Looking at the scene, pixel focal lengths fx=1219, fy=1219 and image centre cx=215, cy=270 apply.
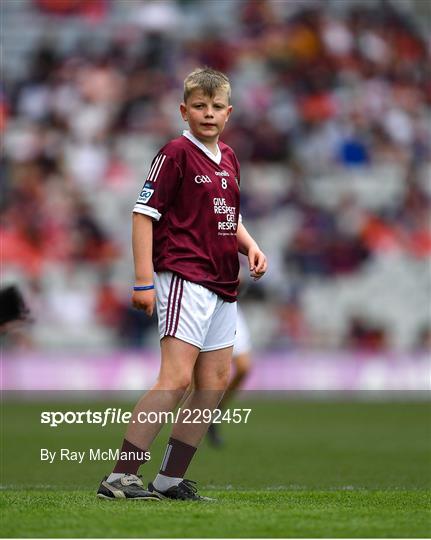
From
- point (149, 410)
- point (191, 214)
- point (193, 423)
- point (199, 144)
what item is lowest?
point (193, 423)

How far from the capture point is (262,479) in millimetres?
8391

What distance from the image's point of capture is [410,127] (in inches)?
896

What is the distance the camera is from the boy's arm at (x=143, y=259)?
5.89 m

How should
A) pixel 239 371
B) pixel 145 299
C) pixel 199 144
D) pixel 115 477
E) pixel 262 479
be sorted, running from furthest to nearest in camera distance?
pixel 239 371 < pixel 262 479 < pixel 199 144 < pixel 115 477 < pixel 145 299

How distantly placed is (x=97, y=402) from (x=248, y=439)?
530cm

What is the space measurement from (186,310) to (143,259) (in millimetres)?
345

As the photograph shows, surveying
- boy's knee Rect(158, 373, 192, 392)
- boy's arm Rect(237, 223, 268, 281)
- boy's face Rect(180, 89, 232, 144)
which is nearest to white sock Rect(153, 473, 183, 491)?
boy's knee Rect(158, 373, 192, 392)

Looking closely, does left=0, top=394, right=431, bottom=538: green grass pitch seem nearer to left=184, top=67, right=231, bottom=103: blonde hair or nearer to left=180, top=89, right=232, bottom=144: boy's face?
left=180, top=89, right=232, bottom=144: boy's face

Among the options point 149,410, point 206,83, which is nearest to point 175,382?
point 149,410

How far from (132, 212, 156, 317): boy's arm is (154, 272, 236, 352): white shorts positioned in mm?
142

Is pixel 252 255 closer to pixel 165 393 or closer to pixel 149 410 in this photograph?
pixel 165 393

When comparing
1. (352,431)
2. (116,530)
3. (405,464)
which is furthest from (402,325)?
(116,530)

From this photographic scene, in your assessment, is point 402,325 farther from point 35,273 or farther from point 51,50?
point 51,50

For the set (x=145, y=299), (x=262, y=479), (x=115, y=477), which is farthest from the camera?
(x=262, y=479)
